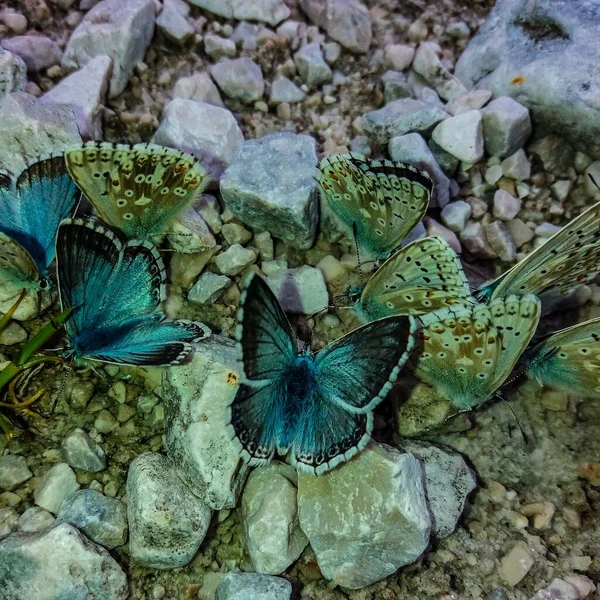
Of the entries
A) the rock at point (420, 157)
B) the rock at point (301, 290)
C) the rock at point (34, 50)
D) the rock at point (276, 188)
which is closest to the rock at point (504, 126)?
the rock at point (420, 157)

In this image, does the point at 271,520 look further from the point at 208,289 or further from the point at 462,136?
the point at 462,136

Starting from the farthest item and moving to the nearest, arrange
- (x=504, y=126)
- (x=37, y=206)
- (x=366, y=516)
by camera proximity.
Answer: (x=504, y=126) < (x=37, y=206) < (x=366, y=516)

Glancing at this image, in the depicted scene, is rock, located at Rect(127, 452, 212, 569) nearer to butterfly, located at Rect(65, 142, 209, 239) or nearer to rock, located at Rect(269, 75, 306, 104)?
butterfly, located at Rect(65, 142, 209, 239)

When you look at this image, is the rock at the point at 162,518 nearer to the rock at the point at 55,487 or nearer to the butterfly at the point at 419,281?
the rock at the point at 55,487

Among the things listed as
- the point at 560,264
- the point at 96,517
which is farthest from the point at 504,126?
the point at 96,517

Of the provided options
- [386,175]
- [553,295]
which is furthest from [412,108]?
[553,295]

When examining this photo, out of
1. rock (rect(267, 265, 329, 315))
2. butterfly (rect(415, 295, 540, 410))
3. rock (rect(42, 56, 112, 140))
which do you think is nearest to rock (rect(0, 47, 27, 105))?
rock (rect(42, 56, 112, 140))
